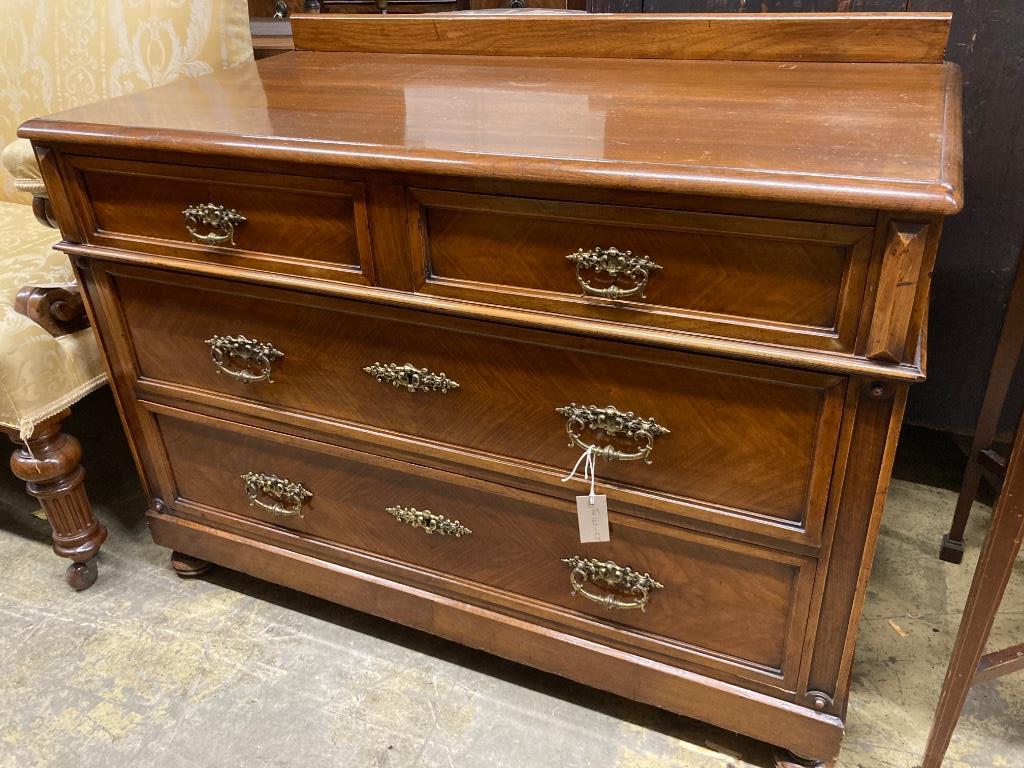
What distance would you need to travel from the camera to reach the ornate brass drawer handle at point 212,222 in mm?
1098

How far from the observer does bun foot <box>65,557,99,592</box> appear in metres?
1.54

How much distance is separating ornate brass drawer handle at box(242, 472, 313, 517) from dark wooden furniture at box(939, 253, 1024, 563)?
3.55 ft

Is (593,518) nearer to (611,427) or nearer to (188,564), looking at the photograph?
(611,427)

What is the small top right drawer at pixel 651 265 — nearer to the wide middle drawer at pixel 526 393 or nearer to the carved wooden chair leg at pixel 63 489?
the wide middle drawer at pixel 526 393

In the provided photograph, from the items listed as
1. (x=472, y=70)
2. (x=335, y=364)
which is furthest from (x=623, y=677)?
(x=472, y=70)

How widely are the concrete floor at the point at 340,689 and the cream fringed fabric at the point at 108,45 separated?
901 millimetres

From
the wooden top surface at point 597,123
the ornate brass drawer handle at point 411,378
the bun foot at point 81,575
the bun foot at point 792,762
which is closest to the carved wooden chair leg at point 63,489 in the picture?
the bun foot at point 81,575

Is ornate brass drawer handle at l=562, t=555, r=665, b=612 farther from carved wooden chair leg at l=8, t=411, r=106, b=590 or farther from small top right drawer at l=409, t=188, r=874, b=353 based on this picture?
carved wooden chair leg at l=8, t=411, r=106, b=590

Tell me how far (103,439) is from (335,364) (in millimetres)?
1125

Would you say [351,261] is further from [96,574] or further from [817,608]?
[96,574]

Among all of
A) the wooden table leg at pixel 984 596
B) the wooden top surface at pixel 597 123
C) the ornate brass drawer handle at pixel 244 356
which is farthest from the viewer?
the ornate brass drawer handle at pixel 244 356

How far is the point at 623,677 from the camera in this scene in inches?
47.3

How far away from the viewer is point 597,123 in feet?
3.24

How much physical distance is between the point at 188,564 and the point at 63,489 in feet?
0.84
